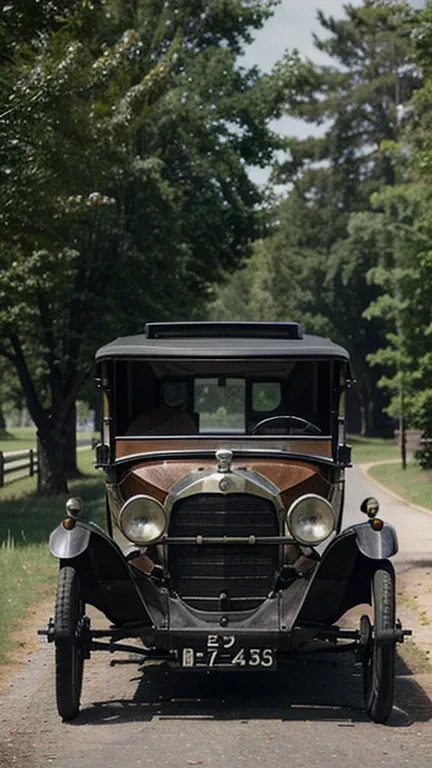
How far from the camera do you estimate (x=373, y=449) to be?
193 ft

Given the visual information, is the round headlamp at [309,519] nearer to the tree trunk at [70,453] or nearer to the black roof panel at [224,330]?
the black roof panel at [224,330]

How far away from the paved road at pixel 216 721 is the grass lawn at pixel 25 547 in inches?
56.2

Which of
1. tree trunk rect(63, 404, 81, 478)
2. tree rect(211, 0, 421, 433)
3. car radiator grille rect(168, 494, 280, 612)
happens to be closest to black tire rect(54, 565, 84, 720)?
car radiator grille rect(168, 494, 280, 612)

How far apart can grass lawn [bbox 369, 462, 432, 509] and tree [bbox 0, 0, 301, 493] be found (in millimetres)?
6711

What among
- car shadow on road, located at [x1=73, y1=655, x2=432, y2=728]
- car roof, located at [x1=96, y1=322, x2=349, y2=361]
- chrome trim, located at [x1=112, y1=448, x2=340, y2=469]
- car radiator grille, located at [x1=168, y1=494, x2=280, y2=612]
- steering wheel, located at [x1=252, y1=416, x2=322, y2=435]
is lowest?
car shadow on road, located at [x1=73, y1=655, x2=432, y2=728]

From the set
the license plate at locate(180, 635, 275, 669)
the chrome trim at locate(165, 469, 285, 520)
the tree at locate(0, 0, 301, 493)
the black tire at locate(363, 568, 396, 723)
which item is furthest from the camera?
the tree at locate(0, 0, 301, 493)

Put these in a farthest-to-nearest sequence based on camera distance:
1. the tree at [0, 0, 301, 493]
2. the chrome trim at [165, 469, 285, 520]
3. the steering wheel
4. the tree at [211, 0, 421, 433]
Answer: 1. the tree at [211, 0, 421, 433]
2. the tree at [0, 0, 301, 493]
3. the steering wheel
4. the chrome trim at [165, 469, 285, 520]

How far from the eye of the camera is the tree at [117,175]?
Result: 751 inches

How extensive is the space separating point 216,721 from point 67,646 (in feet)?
3.39

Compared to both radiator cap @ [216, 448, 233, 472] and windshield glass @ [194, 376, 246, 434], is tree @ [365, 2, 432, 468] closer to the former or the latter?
windshield glass @ [194, 376, 246, 434]

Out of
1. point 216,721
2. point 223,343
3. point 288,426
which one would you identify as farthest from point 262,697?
point 223,343

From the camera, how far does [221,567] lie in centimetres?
825

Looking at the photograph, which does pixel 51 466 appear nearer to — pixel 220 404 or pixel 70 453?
pixel 70 453

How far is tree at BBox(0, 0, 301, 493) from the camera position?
62.6 feet
